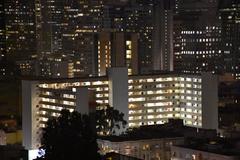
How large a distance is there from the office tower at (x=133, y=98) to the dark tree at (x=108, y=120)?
1.77ft

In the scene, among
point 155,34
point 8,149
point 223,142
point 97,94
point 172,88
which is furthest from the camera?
point 155,34

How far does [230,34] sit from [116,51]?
14.0 meters

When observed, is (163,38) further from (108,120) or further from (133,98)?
(108,120)

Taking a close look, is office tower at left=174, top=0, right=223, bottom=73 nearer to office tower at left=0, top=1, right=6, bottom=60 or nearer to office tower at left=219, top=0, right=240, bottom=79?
office tower at left=219, top=0, right=240, bottom=79

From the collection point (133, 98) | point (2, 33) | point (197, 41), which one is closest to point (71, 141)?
point (133, 98)

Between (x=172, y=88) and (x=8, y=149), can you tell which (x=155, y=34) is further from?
(x=8, y=149)

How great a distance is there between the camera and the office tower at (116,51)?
34.2 meters

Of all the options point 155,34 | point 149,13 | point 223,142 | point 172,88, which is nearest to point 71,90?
point 172,88

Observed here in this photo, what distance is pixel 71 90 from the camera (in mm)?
24125

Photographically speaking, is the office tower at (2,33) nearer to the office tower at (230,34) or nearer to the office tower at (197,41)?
the office tower at (197,41)

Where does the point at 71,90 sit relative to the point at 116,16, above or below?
below

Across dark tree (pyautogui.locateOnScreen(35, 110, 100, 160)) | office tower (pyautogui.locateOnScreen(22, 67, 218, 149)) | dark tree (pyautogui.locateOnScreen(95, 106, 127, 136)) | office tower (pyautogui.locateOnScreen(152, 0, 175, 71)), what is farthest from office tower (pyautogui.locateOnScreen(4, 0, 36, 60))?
dark tree (pyautogui.locateOnScreen(35, 110, 100, 160))

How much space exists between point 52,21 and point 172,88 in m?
22.4

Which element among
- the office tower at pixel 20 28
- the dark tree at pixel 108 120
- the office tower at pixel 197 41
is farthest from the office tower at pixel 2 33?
the dark tree at pixel 108 120
